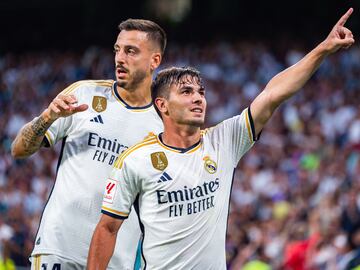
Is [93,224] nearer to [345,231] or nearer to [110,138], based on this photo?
[110,138]

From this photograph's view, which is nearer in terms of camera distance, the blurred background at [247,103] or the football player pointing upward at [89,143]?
the football player pointing upward at [89,143]

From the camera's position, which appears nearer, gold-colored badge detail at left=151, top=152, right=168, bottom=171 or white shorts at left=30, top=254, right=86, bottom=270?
gold-colored badge detail at left=151, top=152, right=168, bottom=171

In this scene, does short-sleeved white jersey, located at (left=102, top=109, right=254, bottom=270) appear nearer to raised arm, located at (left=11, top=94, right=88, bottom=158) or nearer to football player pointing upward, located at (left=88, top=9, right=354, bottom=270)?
football player pointing upward, located at (left=88, top=9, right=354, bottom=270)

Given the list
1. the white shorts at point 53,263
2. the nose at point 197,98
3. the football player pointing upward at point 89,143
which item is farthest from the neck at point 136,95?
the white shorts at point 53,263

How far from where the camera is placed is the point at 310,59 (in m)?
5.52

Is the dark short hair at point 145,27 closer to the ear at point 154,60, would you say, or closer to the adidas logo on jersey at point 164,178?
the ear at point 154,60

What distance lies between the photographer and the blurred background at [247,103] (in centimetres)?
1243

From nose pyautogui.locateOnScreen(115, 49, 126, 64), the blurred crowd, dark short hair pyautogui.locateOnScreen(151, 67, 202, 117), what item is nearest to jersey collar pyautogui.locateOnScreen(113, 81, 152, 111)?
nose pyautogui.locateOnScreen(115, 49, 126, 64)

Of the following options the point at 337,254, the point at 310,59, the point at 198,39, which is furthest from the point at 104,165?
the point at 198,39

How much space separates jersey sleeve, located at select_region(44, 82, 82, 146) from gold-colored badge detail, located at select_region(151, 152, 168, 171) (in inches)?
32.6

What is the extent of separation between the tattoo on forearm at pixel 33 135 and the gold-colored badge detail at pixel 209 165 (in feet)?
3.48

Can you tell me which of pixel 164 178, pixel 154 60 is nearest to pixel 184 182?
pixel 164 178

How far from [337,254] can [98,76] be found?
1171cm

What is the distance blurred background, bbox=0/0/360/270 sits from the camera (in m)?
12.4
